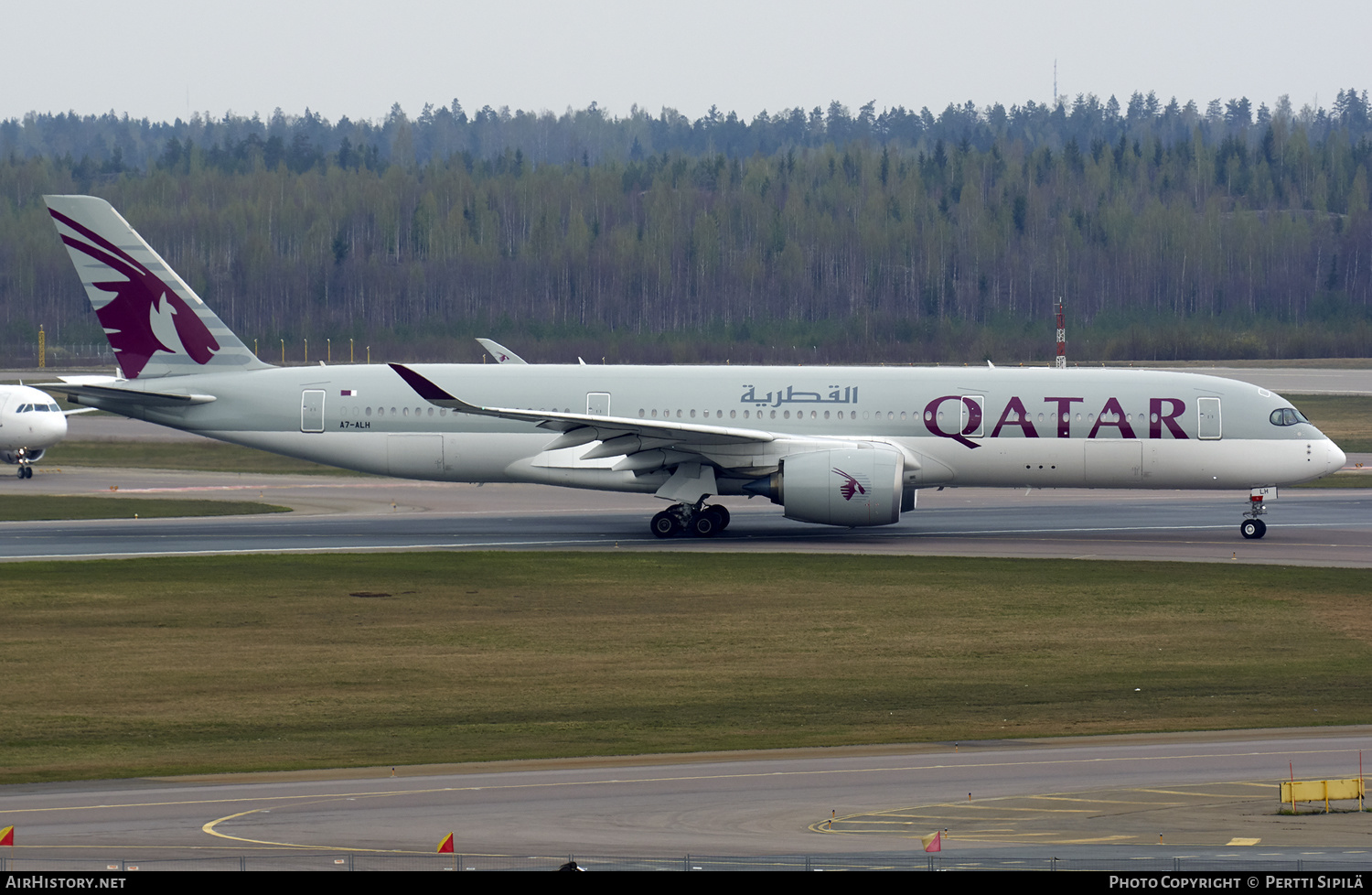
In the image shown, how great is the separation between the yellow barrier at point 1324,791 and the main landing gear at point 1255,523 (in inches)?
979

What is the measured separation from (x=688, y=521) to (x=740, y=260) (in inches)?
4687

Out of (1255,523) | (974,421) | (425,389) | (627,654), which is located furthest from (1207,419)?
(627,654)

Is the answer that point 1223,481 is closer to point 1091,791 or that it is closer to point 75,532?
point 1091,791

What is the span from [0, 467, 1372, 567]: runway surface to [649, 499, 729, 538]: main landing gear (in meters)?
0.34

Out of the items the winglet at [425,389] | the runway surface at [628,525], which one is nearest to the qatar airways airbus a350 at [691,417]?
the winglet at [425,389]

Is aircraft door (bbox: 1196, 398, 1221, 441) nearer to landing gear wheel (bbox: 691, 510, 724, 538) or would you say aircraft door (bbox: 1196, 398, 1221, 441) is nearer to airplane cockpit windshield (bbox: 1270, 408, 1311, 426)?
airplane cockpit windshield (bbox: 1270, 408, 1311, 426)

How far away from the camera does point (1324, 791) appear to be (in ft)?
54.1

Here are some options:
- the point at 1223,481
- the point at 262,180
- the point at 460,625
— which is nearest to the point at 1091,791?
the point at 460,625

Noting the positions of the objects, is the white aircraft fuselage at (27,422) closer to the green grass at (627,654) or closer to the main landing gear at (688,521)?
the green grass at (627,654)

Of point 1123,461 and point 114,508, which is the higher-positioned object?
point 1123,461

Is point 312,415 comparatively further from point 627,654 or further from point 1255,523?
point 1255,523

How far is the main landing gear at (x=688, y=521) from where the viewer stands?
40469 mm

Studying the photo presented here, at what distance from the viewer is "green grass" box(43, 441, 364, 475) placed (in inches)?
2283

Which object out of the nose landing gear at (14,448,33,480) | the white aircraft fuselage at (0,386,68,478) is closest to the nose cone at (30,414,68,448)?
the white aircraft fuselage at (0,386,68,478)
